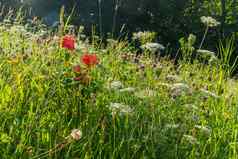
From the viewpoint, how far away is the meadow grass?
116 inches

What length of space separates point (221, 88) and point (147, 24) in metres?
9.55

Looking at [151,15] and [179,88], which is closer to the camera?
[179,88]

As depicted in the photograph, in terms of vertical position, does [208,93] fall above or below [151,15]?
above

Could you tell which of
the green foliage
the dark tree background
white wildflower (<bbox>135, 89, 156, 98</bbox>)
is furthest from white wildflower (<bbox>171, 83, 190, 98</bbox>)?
the dark tree background

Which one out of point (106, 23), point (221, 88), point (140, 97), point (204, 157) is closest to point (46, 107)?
point (140, 97)

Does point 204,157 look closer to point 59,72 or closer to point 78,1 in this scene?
point 59,72

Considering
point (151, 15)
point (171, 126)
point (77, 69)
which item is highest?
point (77, 69)

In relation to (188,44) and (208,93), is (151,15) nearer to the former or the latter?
(188,44)

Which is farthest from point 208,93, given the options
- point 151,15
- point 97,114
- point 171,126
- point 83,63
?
point 151,15

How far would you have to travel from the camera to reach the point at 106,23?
1345cm

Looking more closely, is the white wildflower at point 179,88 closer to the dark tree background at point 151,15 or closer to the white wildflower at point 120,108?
the white wildflower at point 120,108

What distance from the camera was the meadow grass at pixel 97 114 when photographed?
2.95 m

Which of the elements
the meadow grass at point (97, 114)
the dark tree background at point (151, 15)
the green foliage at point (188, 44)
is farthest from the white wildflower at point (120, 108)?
the dark tree background at point (151, 15)

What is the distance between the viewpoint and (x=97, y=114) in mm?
3303
